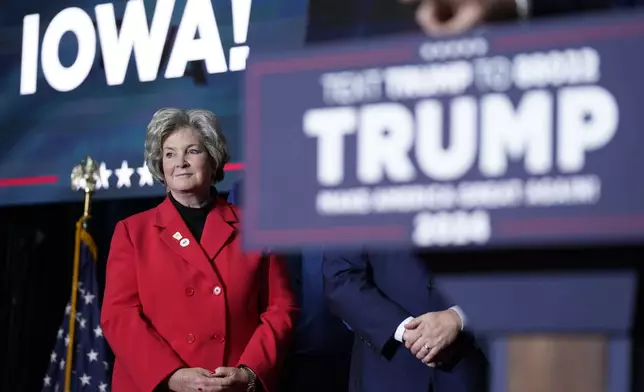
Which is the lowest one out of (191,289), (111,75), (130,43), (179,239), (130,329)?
(130,329)

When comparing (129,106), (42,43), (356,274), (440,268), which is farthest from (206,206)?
(440,268)

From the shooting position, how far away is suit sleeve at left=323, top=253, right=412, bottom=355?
9.23 feet

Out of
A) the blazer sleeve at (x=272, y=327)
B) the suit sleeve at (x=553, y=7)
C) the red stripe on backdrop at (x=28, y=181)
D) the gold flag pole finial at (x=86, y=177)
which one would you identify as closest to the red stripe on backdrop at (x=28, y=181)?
the red stripe on backdrop at (x=28, y=181)

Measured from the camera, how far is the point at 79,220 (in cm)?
375

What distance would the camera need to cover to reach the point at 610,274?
1.35 meters

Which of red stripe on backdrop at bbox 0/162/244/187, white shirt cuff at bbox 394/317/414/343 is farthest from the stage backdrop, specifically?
white shirt cuff at bbox 394/317/414/343

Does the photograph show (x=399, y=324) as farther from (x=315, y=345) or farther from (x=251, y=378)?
(x=315, y=345)

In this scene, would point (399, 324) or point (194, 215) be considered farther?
point (194, 215)

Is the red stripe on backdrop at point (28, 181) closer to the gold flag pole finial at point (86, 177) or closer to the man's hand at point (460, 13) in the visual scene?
the gold flag pole finial at point (86, 177)

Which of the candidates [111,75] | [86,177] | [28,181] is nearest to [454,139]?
[86,177]

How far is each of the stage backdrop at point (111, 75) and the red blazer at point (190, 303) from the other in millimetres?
482

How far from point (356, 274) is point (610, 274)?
159cm

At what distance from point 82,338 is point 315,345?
838mm

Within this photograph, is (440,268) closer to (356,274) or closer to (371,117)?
(371,117)
